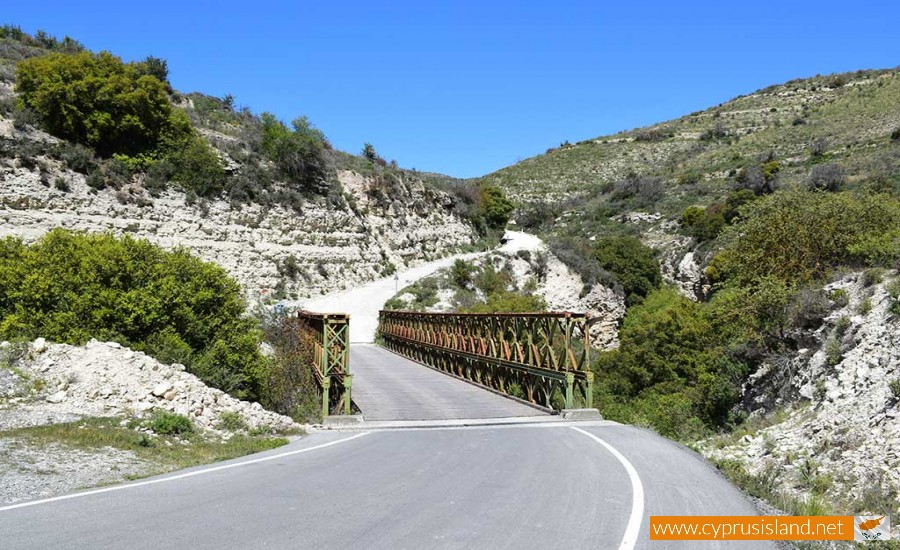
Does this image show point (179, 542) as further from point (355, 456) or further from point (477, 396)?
point (477, 396)

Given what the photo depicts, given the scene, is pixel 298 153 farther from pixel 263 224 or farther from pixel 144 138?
pixel 144 138

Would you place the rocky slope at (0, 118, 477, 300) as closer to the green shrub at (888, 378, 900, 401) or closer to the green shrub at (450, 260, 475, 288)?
the green shrub at (450, 260, 475, 288)

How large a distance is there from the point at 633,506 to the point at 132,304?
461 inches

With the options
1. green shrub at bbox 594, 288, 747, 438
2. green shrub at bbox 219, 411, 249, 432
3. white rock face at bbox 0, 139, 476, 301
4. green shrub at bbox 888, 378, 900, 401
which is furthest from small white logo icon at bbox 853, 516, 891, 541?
white rock face at bbox 0, 139, 476, 301

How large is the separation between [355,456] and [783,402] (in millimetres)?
8356

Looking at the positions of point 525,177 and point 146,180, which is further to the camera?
point 525,177

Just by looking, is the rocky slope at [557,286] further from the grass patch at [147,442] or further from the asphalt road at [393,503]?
the asphalt road at [393,503]

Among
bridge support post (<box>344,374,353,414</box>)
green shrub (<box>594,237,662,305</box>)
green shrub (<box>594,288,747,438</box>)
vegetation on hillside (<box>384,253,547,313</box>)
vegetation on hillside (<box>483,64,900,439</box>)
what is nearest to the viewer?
bridge support post (<box>344,374,353,414</box>)

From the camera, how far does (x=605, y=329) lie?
42.7m

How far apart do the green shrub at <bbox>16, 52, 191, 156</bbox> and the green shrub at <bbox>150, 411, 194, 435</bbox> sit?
27.3 m

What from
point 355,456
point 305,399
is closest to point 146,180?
point 305,399

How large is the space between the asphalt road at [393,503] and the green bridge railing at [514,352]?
393 centimetres

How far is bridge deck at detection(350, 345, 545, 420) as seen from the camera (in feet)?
43.8

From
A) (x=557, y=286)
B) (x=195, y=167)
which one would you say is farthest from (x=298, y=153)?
(x=557, y=286)
